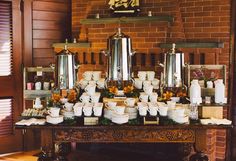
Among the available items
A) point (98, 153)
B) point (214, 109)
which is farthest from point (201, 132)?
point (98, 153)

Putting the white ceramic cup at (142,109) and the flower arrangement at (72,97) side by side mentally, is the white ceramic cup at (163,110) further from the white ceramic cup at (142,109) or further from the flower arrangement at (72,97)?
the flower arrangement at (72,97)

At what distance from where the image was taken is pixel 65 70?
14.9 ft

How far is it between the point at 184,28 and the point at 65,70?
1999mm

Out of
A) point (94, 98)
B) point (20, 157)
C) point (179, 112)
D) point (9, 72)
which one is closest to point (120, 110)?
point (94, 98)

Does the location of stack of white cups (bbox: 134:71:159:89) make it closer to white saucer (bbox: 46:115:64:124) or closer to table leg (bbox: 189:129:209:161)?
table leg (bbox: 189:129:209:161)

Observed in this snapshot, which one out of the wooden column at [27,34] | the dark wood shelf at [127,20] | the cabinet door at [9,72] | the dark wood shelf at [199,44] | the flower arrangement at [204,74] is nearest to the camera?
the flower arrangement at [204,74]

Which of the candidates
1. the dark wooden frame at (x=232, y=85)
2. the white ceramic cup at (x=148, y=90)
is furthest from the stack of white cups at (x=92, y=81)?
the dark wooden frame at (x=232, y=85)

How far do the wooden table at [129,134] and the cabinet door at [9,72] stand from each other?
7.80ft

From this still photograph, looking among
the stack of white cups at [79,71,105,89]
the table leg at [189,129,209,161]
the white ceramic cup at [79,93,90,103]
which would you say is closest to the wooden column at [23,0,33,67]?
the stack of white cups at [79,71,105,89]

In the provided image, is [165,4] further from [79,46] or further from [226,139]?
[226,139]

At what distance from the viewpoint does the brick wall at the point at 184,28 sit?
18.2ft

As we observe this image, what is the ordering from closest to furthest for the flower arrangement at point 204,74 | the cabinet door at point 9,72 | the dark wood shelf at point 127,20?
the flower arrangement at point 204,74
the dark wood shelf at point 127,20
the cabinet door at point 9,72

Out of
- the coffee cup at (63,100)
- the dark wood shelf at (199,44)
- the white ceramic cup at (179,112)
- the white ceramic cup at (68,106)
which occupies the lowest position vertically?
the white ceramic cup at (179,112)

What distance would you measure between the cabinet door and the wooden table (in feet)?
7.80
